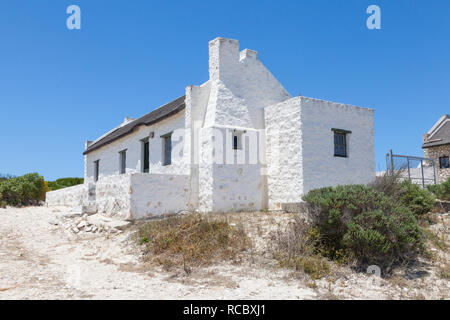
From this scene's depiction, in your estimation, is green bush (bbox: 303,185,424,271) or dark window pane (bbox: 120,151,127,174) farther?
dark window pane (bbox: 120,151,127,174)

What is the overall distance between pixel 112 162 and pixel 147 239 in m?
11.4

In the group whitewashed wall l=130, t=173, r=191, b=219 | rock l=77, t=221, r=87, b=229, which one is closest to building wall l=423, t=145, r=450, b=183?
whitewashed wall l=130, t=173, r=191, b=219

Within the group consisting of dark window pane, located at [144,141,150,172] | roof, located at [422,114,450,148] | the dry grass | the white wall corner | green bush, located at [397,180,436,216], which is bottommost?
the dry grass

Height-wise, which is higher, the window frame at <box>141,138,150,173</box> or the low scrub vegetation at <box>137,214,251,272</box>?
the window frame at <box>141,138,150,173</box>

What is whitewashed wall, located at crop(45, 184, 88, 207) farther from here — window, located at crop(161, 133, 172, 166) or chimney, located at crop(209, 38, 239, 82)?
chimney, located at crop(209, 38, 239, 82)

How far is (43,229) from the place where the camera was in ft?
39.8

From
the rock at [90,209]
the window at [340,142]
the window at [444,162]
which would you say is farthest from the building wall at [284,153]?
the window at [444,162]

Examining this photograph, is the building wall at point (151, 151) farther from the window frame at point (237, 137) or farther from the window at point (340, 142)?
the window at point (340, 142)

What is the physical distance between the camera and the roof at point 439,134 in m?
25.5

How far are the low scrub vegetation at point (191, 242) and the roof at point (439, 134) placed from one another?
22.5m

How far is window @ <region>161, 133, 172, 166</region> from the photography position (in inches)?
570

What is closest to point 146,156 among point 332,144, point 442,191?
point 332,144

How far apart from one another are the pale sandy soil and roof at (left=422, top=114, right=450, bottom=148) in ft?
68.5
